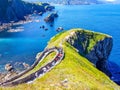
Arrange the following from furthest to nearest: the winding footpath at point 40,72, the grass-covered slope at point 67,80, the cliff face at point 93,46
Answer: the cliff face at point 93,46
the winding footpath at point 40,72
the grass-covered slope at point 67,80

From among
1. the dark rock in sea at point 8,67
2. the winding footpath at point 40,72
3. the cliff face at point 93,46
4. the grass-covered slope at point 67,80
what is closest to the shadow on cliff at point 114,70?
the cliff face at point 93,46

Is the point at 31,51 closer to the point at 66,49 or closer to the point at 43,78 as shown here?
the point at 66,49

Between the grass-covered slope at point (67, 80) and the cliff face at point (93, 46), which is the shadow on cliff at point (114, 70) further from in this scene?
the grass-covered slope at point (67, 80)

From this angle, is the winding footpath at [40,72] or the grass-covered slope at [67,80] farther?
the winding footpath at [40,72]

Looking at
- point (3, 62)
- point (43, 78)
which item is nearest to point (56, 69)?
point (43, 78)

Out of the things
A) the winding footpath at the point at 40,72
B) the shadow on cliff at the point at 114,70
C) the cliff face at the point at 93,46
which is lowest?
the shadow on cliff at the point at 114,70

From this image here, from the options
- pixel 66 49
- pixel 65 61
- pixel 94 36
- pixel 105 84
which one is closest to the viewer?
pixel 105 84

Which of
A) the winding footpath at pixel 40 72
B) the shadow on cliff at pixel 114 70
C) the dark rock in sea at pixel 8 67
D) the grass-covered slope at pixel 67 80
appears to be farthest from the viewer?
the dark rock in sea at pixel 8 67

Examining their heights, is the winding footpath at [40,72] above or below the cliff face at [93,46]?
above

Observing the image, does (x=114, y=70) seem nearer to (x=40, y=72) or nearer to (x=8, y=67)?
(x=8, y=67)
